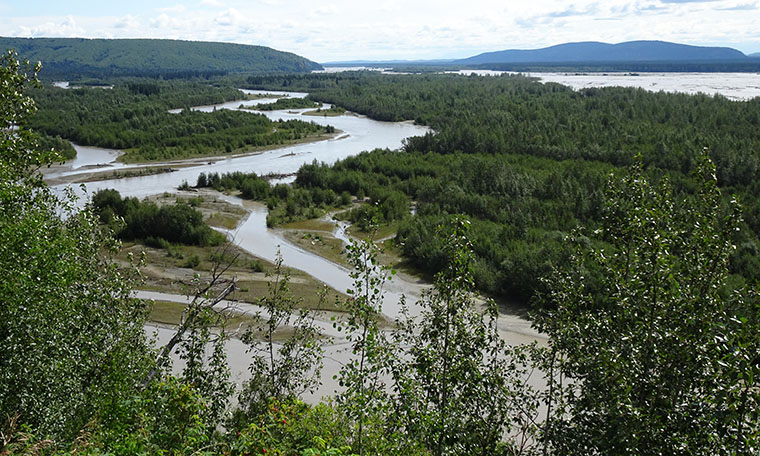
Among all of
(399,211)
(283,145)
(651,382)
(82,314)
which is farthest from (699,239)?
(283,145)

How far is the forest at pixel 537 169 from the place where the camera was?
26516 mm

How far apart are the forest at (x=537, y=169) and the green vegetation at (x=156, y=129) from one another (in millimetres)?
20783

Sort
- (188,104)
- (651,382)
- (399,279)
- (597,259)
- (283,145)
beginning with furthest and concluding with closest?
(188,104), (283,145), (399,279), (597,259), (651,382)

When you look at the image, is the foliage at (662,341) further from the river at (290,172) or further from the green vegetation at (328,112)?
the green vegetation at (328,112)

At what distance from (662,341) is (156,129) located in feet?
250

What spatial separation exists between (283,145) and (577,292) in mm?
63822

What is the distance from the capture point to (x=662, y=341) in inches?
228

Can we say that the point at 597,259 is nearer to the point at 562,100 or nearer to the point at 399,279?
the point at 399,279

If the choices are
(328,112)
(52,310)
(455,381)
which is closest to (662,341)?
(455,381)

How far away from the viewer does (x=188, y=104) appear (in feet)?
362

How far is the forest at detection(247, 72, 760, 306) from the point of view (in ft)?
87.0

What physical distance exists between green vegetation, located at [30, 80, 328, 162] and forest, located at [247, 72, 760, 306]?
20783 mm

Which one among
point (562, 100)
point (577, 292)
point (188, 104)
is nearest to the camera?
point (577, 292)

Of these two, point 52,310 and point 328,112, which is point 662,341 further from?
point 328,112
